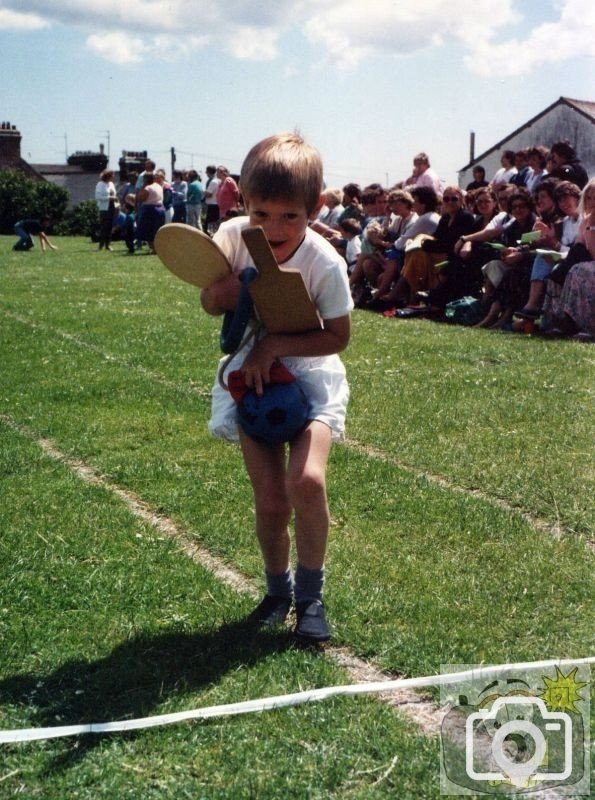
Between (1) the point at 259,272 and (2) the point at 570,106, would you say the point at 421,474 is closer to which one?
(1) the point at 259,272

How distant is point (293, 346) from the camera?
11.3 ft

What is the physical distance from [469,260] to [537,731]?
10322 millimetres

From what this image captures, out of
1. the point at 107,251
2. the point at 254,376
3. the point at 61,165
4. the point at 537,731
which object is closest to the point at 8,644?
the point at 254,376

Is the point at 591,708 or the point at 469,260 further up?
the point at 469,260

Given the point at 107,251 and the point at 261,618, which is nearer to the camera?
the point at 261,618

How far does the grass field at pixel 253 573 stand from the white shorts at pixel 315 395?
0.70 meters

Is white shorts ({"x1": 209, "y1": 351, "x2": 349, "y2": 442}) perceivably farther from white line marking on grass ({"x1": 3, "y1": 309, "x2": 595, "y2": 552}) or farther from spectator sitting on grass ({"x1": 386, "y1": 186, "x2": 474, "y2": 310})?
spectator sitting on grass ({"x1": 386, "y1": 186, "x2": 474, "y2": 310})

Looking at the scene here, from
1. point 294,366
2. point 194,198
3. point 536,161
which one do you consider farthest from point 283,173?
point 194,198

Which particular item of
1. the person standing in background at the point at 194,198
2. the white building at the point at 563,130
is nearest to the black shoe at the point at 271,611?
the person standing in background at the point at 194,198

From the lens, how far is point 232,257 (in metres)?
3.51

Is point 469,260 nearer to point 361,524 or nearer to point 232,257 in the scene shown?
point 361,524

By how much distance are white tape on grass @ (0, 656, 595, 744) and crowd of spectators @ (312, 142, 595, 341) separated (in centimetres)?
744

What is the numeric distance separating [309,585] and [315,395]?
0.67m

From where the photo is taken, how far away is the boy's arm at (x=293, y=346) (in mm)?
3439
